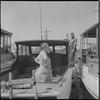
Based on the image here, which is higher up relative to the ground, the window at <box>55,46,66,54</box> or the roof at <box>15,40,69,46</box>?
the roof at <box>15,40,69,46</box>

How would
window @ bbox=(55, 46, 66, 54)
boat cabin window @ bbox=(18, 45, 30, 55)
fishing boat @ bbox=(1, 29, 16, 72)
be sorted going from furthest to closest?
fishing boat @ bbox=(1, 29, 16, 72) → window @ bbox=(55, 46, 66, 54) → boat cabin window @ bbox=(18, 45, 30, 55)

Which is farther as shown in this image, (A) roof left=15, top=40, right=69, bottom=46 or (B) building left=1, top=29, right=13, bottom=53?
(B) building left=1, top=29, right=13, bottom=53

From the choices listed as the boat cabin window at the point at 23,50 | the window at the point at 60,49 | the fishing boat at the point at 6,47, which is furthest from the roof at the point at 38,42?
the fishing boat at the point at 6,47

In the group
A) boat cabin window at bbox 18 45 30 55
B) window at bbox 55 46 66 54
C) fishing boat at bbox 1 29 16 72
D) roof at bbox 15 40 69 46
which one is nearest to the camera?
roof at bbox 15 40 69 46

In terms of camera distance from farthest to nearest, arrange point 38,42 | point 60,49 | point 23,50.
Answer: point 60,49 < point 23,50 < point 38,42

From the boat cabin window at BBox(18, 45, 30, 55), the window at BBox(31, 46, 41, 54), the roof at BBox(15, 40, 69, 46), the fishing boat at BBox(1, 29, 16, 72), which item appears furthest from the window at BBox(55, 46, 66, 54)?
the fishing boat at BBox(1, 29, 16, 72)

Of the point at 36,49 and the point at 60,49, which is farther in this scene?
the point at 36,49

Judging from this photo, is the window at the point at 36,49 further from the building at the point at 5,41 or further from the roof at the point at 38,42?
the building at the point at 5,41

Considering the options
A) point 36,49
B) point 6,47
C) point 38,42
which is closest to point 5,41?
point 6,47

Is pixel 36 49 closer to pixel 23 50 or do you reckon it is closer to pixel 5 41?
pixel 23 50

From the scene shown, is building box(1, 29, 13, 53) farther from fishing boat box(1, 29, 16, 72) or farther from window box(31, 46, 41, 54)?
window box(31, 46, 41, 54)

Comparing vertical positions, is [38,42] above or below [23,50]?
above

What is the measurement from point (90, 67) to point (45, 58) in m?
2.78

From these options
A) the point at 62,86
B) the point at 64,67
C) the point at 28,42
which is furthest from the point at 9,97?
the point at 64,67
